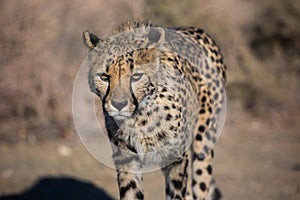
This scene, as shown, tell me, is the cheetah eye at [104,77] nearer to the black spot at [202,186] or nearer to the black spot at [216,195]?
the black spot at [202,186]

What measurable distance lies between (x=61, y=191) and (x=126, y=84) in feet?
10.1

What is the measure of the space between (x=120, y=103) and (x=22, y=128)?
553cm

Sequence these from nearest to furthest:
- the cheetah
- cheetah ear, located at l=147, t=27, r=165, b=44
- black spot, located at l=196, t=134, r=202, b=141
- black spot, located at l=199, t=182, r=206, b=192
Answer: the cheetah < cheetah ear, located at l=147, t=27, r=165, b=44 < black spot, located at l=196, t=134, r=202, b=141 < black spot, located at l=199, t=182, r=206, b=192

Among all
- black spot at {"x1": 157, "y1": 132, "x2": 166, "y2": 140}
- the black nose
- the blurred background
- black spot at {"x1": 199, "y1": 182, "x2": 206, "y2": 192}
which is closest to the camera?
the black nose

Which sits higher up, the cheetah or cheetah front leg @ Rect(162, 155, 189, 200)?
the cheetah

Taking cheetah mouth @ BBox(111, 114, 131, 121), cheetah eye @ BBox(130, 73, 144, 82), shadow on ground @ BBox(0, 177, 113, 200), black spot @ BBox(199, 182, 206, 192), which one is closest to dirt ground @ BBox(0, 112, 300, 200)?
shadow on ground @ BBox(0, 177, 113, 200)

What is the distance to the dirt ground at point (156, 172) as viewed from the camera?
7.70 metres

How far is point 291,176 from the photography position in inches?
315

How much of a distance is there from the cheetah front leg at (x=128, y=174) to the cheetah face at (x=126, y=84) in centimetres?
40

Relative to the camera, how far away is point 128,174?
5758 millimetres

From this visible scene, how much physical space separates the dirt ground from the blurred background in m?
0.01

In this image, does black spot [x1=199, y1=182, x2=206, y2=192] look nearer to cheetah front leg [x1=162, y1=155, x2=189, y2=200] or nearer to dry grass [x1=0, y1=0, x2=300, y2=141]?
cheetah front leg [x1=162, y1=155, x2=189, y2=200]

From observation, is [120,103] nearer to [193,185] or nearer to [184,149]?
[184,149]

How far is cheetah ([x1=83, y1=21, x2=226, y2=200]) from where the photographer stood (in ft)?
17.3
